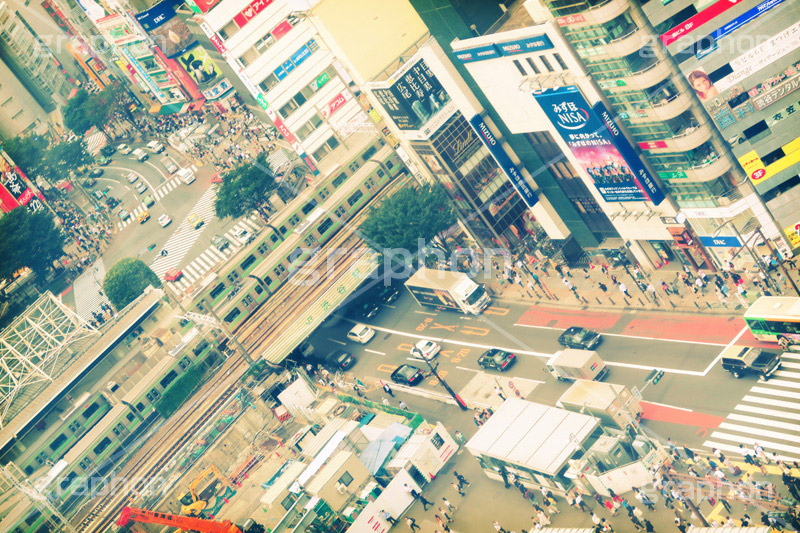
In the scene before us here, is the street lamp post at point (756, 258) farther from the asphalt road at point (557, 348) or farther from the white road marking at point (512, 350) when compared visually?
the white road marking at point (512, 350)

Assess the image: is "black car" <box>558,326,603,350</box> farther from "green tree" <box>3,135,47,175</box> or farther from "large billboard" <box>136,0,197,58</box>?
"green tree" <box>3,135,47,175</box>

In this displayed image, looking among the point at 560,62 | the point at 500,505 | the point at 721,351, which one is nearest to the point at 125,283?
the point at 500,505

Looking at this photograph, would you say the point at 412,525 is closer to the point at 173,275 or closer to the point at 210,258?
the point at 210,258

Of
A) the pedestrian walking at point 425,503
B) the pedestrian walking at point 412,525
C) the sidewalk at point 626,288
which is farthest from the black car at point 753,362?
the pedestrian walking at point 412,525

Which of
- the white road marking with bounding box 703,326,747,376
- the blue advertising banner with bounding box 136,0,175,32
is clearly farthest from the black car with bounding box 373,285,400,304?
the blue advertising banner with bounding box 136,0,175,32

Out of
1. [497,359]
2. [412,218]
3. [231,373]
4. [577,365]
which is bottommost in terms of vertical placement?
[577,365]

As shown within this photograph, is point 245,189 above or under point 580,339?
above
